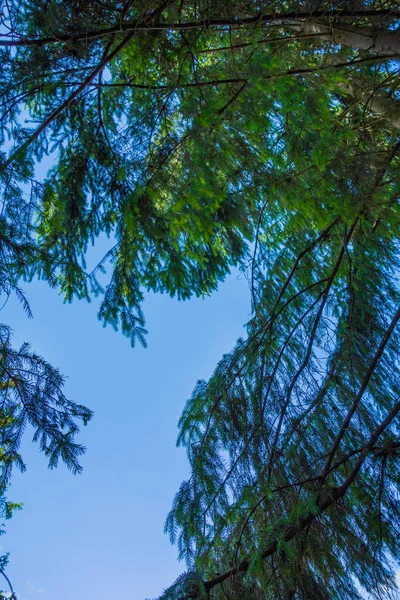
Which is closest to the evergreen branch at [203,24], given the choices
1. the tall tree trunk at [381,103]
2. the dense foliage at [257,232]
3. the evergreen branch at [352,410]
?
the dense foliage at [257,232]

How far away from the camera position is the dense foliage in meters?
2.26

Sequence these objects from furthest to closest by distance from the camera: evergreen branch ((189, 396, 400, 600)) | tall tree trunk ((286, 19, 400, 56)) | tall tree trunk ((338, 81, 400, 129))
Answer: tall tree trunk ((338, 81, 400, 129)) < tall tree trunk ((286, 19, 400, 56)) < evergreen branch ((189, 396, 400, 600))

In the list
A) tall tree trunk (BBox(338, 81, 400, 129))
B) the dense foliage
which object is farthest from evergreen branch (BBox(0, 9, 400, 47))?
tall tree trunk (BBox(338, 81, 400, 129))

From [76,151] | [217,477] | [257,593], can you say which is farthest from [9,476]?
[76,151]

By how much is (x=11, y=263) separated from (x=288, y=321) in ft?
5.90

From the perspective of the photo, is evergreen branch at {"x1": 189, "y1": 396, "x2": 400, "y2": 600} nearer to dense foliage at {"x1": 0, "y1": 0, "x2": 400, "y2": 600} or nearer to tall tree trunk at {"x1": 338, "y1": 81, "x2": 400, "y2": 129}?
dense foliage at {"x1": 0, "y1": 0, "x2": 400, "y2": 600}

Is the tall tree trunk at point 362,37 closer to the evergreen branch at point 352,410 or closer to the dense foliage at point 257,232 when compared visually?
the dense foliage at point 257,232

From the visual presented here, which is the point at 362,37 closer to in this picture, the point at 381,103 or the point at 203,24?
the point at 381,103

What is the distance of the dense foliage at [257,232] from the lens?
2264 mm

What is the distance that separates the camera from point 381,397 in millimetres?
2748

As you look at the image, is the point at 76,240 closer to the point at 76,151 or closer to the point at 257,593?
the point at 76,151

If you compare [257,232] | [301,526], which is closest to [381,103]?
[257,232]

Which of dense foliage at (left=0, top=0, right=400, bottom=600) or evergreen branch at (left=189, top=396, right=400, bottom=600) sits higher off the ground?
dense foliage at (left=0, top=0, right=400, bottom=600)

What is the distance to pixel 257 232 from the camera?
11.0 feet
